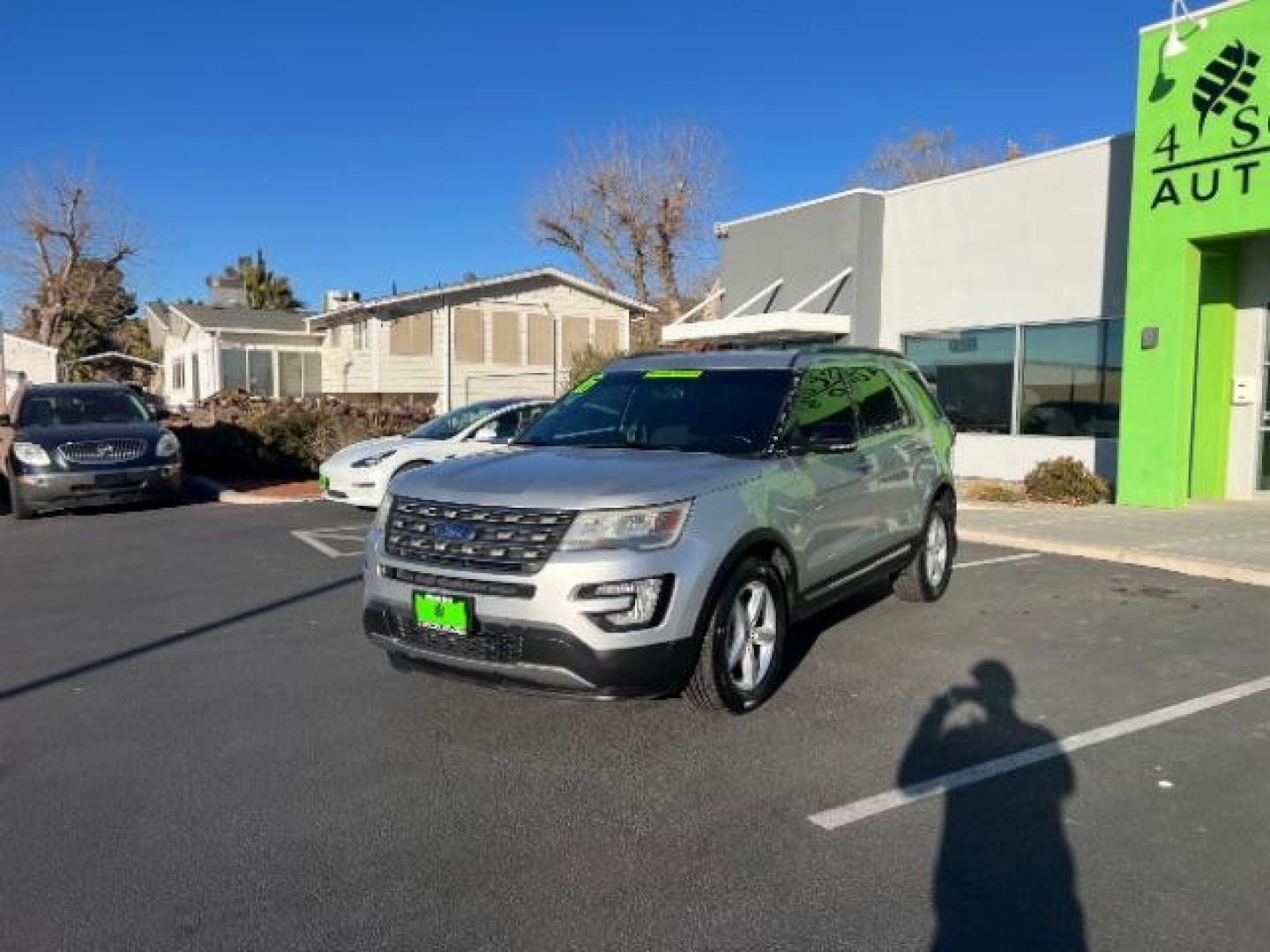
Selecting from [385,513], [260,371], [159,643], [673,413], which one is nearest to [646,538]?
[385,513]

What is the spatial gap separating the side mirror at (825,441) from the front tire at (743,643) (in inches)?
29.7

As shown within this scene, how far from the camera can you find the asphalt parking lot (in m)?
3.14

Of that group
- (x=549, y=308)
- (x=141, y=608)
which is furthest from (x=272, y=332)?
(x=141, y=608)

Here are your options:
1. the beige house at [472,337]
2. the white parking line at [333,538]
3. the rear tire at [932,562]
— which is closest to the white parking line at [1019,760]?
the rear tire at [932,562]

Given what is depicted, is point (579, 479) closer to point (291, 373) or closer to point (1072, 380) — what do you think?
point (1072, 380)

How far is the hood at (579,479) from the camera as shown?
4.48 metres

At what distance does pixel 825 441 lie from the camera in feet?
17.7

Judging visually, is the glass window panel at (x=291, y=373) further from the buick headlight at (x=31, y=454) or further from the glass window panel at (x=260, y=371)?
the buick headlight at (x=31, y=454)

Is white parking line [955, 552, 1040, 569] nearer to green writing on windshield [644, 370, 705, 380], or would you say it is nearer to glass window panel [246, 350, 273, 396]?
green writing on windshield [644, 370, 705, 380]

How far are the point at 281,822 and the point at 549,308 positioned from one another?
28928mm

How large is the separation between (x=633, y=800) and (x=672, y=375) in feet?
9.56

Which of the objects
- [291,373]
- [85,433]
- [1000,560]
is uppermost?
[291,373]

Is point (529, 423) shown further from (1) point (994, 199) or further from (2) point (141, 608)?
(1) point (994, 199)

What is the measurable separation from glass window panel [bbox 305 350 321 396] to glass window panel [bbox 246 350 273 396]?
1215 mm
